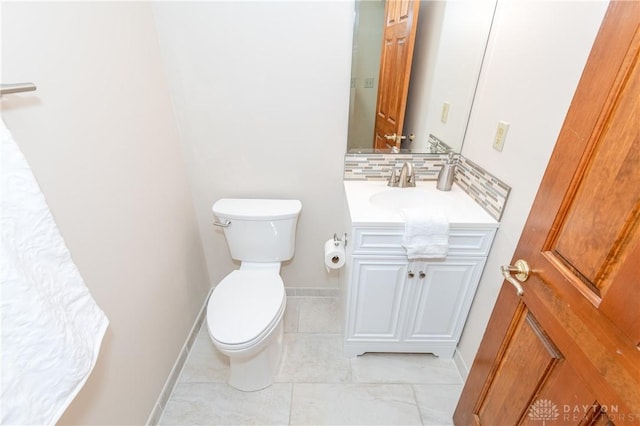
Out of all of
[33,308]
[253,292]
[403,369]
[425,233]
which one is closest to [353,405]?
[403,369]

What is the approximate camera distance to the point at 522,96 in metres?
1.07

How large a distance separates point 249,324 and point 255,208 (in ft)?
1.91

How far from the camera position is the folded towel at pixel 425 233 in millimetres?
1167

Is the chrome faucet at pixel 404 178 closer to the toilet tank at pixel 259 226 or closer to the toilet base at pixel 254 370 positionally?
the toilet tank at pixel 259 226

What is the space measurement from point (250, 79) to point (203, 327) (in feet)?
4.70

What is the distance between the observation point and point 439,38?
4.75 ft

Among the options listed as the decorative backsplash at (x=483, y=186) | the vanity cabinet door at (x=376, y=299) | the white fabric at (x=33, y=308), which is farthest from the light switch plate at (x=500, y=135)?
the white fabric at (x=33, y=308)

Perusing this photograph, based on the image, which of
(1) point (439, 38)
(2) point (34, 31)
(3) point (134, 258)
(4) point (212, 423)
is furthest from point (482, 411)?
(2) point (34, 31)

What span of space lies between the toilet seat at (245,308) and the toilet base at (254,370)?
5.2 inches

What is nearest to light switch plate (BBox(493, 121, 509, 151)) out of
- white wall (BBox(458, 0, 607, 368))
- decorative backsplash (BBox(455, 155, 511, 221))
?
Answer: white wall (BBox(458, 0, 607, 368))

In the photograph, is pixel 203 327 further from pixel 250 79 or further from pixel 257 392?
pixel 250 79

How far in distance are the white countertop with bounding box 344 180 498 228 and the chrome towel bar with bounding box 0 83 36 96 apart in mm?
1014

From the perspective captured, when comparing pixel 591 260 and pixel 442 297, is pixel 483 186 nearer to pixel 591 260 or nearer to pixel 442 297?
pixel 442 297

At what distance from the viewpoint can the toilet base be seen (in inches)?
54.1
